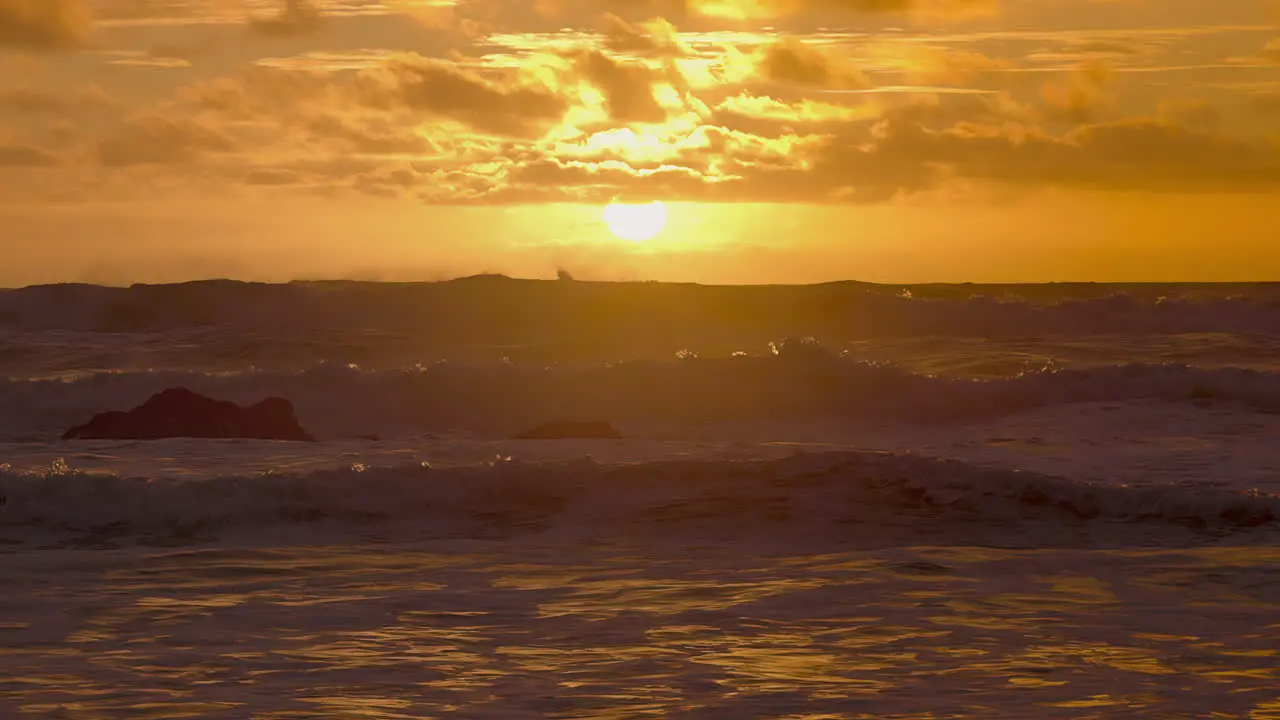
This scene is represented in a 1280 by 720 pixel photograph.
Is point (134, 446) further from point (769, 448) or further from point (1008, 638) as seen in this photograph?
point (1008, 638)

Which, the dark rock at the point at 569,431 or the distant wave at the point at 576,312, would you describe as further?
the distant wave at the point at 576,312

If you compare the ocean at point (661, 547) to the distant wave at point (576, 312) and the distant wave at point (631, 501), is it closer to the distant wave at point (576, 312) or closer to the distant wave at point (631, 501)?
the distant wave at point (631, 501)

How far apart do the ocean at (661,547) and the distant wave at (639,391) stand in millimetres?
60

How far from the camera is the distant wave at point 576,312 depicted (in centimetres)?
3091

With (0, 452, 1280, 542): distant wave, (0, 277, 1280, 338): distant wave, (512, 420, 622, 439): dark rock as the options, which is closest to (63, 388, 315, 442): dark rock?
(512, 420, 622, 439): dark rock

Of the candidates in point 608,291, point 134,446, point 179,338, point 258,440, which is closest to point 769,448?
point 258,440

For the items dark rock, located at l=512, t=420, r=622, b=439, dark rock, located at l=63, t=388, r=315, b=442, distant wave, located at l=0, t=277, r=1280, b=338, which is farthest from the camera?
distant wave, located at l=0, t=277, r=1280, b=338

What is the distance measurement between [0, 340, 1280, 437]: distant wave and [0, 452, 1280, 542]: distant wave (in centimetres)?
684

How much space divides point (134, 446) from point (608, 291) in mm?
21812

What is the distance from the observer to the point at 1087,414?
17688 mm

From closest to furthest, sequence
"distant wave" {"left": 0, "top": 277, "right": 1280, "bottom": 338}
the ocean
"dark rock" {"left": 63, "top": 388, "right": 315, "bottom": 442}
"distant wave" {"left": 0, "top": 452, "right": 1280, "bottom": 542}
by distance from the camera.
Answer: the ocean, "distant wave" {"left": 0, "top": 452, "right": 1280, "bottom": 542}, "dark rock" {"left": 63, "top": 388, "right": 315, "bottom": 442}, "distant wave" {"left": 0, "top": 277, "right": 1280, "bottom": 338}

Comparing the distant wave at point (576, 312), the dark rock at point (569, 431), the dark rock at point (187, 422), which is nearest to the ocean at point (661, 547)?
the dark rock at point (187, 422)

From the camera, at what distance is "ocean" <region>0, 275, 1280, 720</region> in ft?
21.5

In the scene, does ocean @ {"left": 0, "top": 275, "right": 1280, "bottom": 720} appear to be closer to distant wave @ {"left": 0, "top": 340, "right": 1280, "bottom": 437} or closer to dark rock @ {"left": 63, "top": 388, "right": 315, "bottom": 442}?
distant wave @ {"left": 0, "top": 340, "right": 1280, "bottom": 437}
